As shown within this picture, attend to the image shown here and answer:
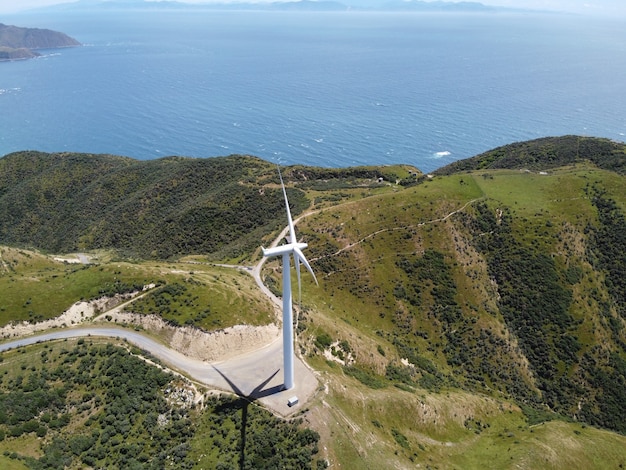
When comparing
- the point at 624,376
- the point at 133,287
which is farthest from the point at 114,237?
the point at 624,376

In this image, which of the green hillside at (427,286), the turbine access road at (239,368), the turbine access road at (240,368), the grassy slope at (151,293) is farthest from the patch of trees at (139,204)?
the turbine access road at (240,368)

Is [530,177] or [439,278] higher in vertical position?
[530,177]

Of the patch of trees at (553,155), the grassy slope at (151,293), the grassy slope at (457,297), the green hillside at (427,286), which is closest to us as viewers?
the grassy slope at (457,297)

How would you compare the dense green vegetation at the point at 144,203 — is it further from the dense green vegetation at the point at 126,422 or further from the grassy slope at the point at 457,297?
the dense green vegetation at the point at 126,422

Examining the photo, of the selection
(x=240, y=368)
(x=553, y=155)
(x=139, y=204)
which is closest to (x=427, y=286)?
(x=240, y=368)

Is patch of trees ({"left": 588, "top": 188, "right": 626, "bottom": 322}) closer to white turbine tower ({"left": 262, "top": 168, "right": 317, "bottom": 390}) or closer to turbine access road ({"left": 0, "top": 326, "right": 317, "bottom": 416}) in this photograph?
turbine access road ({"left": 0, "top": 326, "right": 317, "bottom": 416})

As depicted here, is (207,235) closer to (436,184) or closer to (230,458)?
(436,184)
